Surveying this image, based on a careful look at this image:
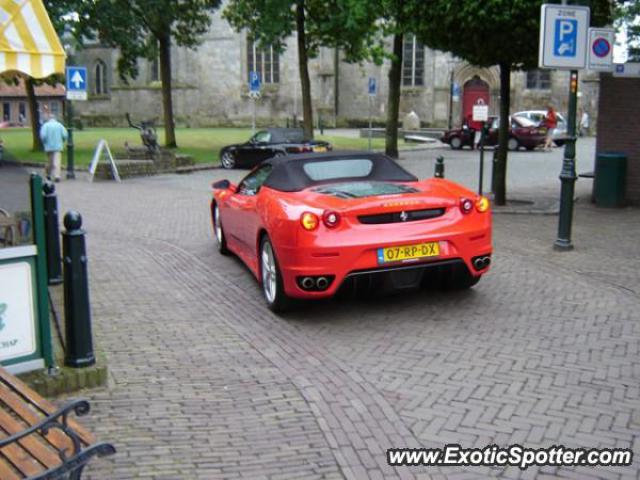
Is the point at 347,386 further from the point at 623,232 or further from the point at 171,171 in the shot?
the point at 171,171

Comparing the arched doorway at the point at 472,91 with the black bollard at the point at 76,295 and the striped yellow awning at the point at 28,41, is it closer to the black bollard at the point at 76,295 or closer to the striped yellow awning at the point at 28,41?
the striped yellow awning at the point at 28,41

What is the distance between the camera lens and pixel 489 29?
12422mm

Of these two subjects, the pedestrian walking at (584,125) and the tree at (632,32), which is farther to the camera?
the pedestrian walking at (584,125)

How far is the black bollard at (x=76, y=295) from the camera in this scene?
4871mm

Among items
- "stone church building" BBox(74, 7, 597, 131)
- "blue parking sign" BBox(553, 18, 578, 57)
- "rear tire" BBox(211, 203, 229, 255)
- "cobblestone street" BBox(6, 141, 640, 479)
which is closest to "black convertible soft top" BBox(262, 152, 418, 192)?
"cobblestone street" BBox(6, 141, 640, 479)

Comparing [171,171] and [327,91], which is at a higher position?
[327,91]

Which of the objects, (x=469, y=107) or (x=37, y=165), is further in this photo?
(x=469, y=107)

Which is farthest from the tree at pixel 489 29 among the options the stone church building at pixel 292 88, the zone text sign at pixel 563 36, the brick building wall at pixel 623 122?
the stone church building at pixel 292 88

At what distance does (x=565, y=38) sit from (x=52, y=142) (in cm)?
1332

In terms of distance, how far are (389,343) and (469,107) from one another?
43890 millimetres

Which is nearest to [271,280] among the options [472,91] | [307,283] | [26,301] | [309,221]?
[307,283]

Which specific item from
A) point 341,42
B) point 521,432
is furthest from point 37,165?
point 521,432

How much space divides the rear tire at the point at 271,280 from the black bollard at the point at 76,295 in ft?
7.09

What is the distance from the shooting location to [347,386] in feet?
17.2
